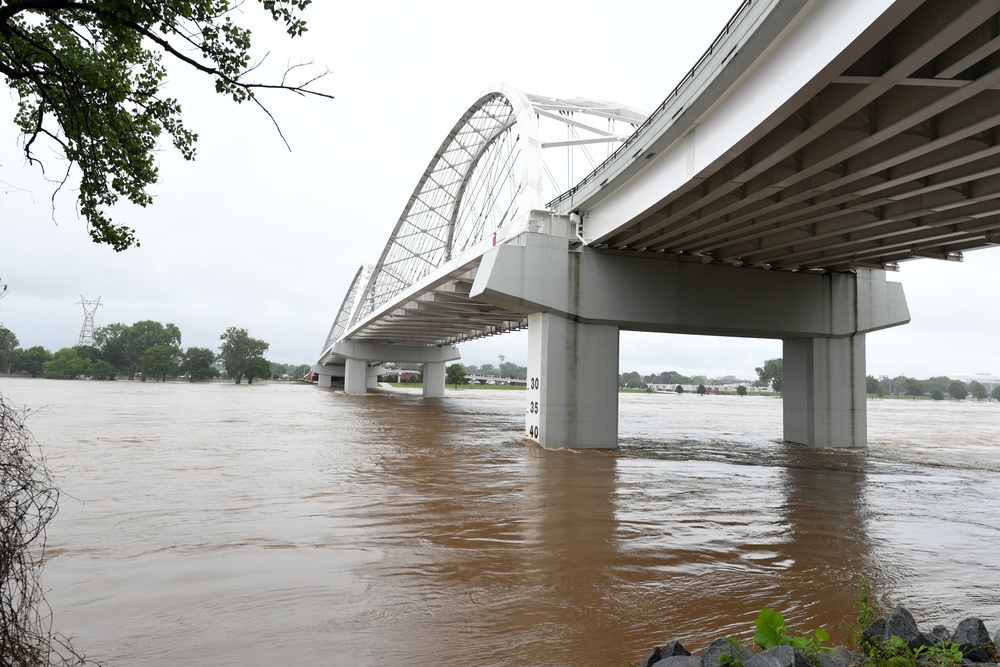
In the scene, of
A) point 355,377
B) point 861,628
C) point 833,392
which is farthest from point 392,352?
point 861,628

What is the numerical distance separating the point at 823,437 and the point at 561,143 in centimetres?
1466

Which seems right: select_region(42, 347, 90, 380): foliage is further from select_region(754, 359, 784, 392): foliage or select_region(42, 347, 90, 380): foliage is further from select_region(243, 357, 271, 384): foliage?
select_region(754, 359, 784, 392): foliage

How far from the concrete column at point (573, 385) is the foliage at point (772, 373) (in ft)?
444

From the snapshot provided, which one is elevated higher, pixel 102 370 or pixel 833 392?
pixel 833 392

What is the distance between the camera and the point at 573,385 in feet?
66.2

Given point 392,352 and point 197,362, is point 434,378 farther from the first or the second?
point 197,362

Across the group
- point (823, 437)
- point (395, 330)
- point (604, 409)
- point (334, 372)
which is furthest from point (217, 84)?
point (334, 372)

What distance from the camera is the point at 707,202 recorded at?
15109mm

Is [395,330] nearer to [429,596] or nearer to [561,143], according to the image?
[561,143]

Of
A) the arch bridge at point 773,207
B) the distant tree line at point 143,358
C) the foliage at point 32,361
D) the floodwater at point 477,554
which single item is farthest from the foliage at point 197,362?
the floodwater at point 477,554

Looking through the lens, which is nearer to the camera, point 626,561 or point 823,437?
point 626,561

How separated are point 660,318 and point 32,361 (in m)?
149

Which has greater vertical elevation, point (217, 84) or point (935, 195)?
point (935, 195)

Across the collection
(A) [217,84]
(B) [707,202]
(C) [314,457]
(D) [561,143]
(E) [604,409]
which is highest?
(D) [561,143]
